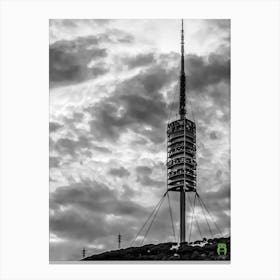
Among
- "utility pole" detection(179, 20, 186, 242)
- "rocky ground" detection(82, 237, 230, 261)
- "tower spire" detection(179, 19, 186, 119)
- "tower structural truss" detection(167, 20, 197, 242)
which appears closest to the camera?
"rocky ground" detection(82, 237, 230, 261)

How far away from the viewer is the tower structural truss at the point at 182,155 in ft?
145

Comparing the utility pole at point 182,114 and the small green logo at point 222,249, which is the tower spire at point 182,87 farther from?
the small green logo at point 222,249

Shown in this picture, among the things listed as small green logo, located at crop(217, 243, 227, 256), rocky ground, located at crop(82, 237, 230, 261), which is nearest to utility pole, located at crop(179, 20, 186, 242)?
rocky ground, located at crop(82, 237, 230, 261)

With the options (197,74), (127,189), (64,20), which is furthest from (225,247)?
(64,20)

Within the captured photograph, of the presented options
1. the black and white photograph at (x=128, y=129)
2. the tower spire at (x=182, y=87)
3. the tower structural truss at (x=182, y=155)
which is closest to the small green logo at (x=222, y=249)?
the black and white photograph at (x=128, y=129)

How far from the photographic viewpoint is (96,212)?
42031 millimetres

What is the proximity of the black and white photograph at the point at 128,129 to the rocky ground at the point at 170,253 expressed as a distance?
5cm

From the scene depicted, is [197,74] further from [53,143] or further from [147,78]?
[53,143]

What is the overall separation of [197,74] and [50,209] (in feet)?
31.7

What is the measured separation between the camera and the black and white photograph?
41062mm

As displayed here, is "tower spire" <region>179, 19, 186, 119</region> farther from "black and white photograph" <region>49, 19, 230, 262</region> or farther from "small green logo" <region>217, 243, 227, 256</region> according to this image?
"small green logo" <region>217, 243, 227, 256</region>

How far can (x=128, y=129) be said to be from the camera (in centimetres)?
4284

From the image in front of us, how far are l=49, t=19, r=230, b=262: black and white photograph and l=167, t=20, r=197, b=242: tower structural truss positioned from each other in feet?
1.88

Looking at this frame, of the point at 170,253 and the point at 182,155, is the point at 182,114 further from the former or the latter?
the point at 170,253
